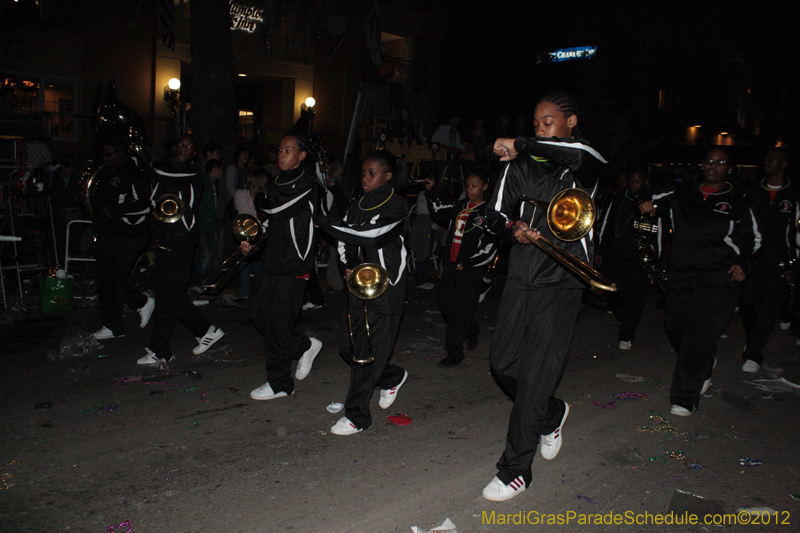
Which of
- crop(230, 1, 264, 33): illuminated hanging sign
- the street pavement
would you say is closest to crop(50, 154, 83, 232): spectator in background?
the street pavement

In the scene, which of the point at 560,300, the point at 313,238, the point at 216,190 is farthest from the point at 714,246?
the point at 216,190

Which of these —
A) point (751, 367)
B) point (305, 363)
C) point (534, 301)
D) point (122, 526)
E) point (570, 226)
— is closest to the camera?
point (122, 526)

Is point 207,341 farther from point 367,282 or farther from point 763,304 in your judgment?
point 763,304

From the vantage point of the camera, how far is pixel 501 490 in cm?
366

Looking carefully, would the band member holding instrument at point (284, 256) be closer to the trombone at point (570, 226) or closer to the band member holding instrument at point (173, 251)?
the band member holding instrument at point (173, 251)

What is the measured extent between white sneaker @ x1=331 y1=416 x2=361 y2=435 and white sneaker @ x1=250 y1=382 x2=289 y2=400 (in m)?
0.85

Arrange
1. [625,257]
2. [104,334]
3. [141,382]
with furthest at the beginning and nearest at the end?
1. [625,257]
2. [104,334]
3. [141,382]

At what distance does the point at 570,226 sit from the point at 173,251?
3.94m

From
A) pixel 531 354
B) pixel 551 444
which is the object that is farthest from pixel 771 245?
pixel 531 354

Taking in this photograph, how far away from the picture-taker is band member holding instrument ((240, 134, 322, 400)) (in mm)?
4938

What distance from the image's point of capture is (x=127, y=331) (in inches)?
282

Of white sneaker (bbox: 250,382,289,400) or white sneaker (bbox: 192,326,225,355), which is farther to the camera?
white sneaker (bbox: 192,326,225,355)

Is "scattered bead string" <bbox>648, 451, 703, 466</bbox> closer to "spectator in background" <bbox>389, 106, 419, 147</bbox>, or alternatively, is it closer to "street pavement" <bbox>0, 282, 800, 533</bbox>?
"street pavement" <bbox>0, 282, 800, 533</bbox>

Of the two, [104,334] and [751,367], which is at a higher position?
[751,367]
